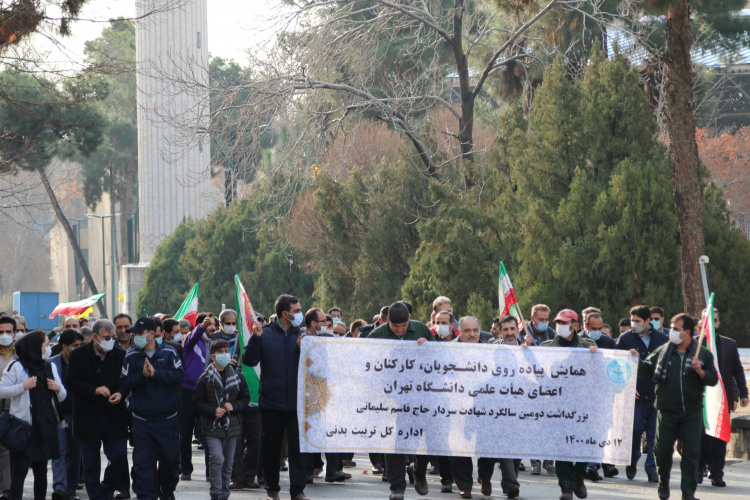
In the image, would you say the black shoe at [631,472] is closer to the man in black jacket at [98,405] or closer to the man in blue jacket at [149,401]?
the man in blue jacket at [149,401]

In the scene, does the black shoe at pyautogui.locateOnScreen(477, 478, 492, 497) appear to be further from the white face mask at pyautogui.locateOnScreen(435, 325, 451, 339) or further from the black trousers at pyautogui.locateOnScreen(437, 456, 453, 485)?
the white face mask at pyautogui.locateOnScreen(435, 325, 451, 339)

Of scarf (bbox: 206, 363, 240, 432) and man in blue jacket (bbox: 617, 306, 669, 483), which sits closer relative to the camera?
scarf (bbox: 206, 363, 240, 432)

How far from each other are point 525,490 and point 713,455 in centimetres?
194

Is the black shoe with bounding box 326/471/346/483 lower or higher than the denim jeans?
lower

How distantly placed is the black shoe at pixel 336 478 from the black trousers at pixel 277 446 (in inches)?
74.8

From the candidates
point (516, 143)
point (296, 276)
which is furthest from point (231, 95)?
point (296, 276)

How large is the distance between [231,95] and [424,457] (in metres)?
12.3

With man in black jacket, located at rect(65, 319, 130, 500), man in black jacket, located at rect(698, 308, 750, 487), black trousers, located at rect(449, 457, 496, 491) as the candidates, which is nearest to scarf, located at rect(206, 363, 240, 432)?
man in black jacket, located at rect(65, 319, 130, 500)

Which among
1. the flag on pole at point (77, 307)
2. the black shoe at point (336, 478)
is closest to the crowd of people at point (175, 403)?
the black shoe at point (336, 478)

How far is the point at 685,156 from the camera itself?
52.6 ft

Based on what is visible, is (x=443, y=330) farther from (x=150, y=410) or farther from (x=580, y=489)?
(x=150, y=410)

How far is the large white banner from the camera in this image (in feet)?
30.1

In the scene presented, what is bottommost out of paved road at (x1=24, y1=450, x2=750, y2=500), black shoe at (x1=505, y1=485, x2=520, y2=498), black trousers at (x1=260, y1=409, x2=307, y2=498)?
paved road at (x1=24, y1=450, x2=750, y2=500)

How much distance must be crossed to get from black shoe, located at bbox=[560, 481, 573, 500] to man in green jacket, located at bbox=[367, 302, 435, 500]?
1.23 m
